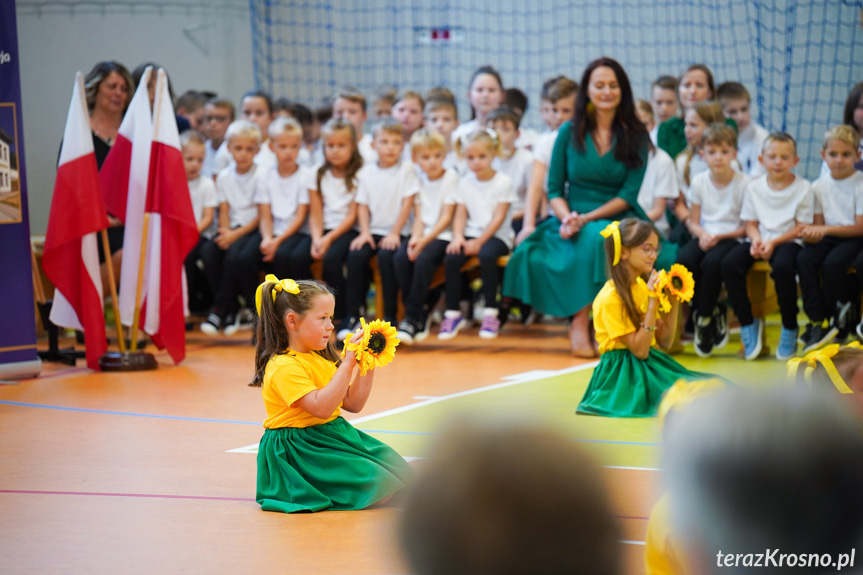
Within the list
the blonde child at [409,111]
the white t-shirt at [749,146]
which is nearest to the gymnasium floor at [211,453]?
the white t-shirt at [749,146]

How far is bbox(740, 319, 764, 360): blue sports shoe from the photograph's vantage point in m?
5.46

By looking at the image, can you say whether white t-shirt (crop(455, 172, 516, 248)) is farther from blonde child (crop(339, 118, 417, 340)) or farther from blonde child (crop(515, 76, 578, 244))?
blonde child (crop(339, 118, 417, 340))

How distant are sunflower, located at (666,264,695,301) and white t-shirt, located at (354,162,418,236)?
9.09ft

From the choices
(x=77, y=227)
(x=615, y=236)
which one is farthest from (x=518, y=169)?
(x=77, y=227)

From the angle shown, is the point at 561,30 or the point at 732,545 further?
the point at 561,30

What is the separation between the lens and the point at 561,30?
948cm

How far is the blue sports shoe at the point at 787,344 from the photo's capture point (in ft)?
17.6

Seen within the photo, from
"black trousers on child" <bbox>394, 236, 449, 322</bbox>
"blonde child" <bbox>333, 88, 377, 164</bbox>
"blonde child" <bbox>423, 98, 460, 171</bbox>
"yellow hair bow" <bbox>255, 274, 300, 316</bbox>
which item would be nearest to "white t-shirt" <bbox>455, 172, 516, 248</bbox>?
"black trousers on child" <bbox>394, 236, 449, 322</bbox>

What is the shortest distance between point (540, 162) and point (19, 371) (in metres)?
3.43

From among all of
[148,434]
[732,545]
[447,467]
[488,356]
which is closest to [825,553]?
[732,545]

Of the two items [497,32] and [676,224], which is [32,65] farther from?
[676,224]

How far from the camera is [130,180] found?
5.33 metres

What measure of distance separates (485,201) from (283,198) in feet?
4.76

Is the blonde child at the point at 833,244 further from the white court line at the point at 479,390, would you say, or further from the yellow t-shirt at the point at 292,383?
the yellow t-shirt at the point at 292,383
